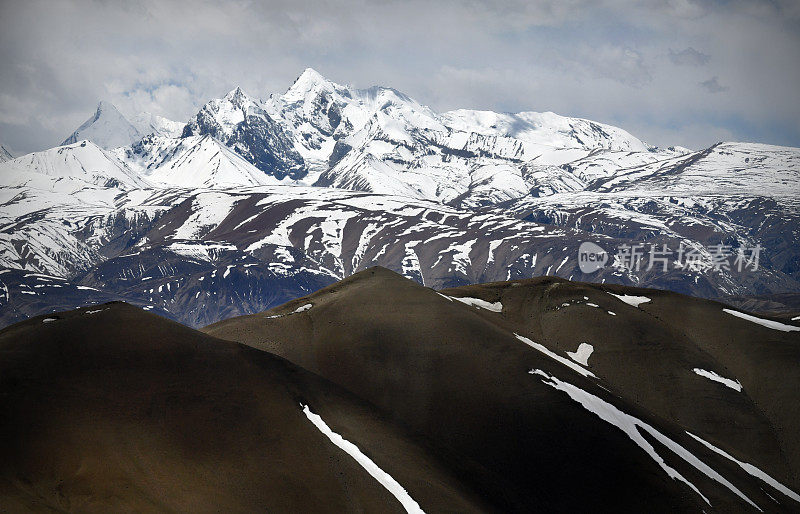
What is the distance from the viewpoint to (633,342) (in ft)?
452

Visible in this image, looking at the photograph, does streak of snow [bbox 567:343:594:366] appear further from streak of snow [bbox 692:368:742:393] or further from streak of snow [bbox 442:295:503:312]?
streak of snow [bbox 442:295:503:312]

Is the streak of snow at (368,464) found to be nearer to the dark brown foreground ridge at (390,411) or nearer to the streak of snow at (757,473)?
the dark brown foreground ridge at (390,411)

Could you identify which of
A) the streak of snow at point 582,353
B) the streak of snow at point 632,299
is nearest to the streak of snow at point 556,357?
the streak of snow at point 582,353

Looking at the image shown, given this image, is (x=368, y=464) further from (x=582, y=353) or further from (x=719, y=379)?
(x=719, y=379)

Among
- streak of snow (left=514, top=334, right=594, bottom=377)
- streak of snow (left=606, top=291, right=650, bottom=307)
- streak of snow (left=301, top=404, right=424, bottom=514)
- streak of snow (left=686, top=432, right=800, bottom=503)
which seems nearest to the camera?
streak of snow (left=301, top=404, right=424, bottom=514)

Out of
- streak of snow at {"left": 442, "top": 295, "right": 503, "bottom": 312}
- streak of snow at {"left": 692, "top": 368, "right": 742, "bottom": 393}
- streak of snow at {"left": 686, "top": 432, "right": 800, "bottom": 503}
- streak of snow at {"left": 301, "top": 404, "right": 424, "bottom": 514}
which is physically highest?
streak of snow at {"left": 442, "top": 295, "right": 503, "bottom": 312}

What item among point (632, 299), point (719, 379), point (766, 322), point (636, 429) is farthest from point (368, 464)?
point (766, 322)

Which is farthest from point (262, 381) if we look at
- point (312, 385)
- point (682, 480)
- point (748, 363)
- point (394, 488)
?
point (748, 363)

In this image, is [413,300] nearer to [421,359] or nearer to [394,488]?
[421,359]

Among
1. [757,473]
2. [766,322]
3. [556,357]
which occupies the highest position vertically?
[766,322]

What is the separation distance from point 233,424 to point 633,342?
313 feet

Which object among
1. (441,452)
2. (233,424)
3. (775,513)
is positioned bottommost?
(775,513)

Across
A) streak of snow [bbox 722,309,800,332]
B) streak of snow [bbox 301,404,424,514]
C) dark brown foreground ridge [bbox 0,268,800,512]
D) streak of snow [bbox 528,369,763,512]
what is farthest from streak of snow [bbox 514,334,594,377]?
streak of snow [bbox 722,309,800,332]

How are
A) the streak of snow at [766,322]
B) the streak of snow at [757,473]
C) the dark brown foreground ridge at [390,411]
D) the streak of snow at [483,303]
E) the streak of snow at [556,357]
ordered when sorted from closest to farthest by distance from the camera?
the dark brown foreground ridge at [390,411], the streak of snow at [757,473], the streak of snow at [556,357], the streak of snow at [483,303], the streak of snow at [766,322]
